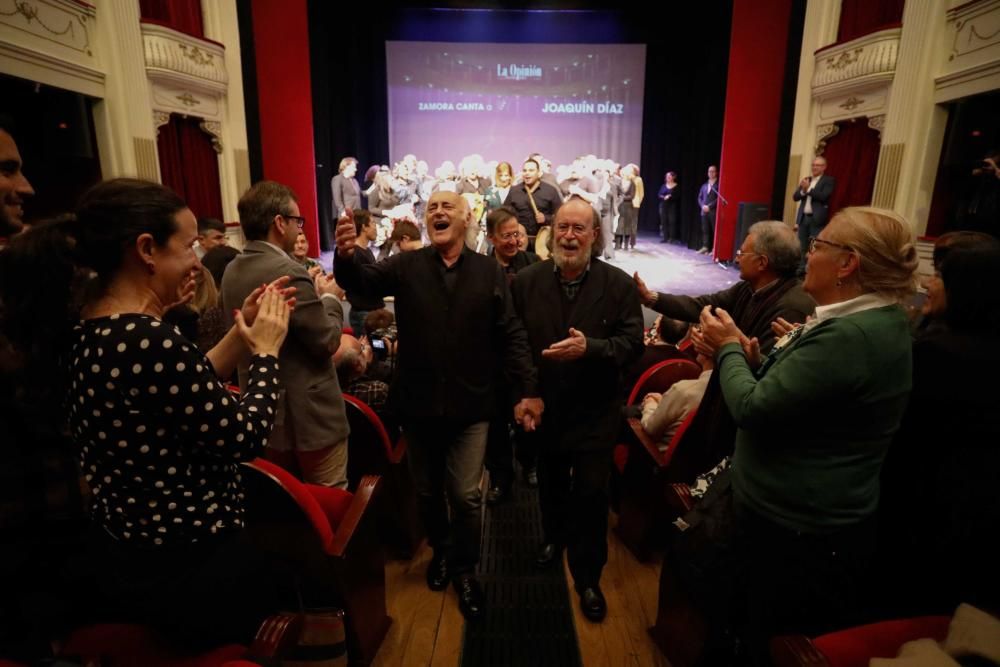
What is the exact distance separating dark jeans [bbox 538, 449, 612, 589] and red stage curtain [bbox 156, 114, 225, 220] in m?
6.52

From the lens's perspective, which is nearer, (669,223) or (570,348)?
(570,348)

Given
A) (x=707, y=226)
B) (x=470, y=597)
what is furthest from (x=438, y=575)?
(x=707, y=226)

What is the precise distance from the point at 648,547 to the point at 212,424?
206 cm

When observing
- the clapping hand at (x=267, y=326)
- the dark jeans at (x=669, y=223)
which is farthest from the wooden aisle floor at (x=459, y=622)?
the dark jeans at (x=669, y=223)

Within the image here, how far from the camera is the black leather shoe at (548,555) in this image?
2447 mm

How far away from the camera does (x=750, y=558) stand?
1.45 m

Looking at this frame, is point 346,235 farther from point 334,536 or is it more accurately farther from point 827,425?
point 827,425

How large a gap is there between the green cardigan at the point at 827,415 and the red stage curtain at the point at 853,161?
680 centimetres

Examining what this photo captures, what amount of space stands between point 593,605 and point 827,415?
126 cm

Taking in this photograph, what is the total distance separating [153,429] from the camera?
3.26ft

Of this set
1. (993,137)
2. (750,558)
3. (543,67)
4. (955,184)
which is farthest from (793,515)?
(543,67)

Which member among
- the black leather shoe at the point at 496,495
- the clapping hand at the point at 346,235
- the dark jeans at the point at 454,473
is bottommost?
the black leather shoe at the point at 496,495

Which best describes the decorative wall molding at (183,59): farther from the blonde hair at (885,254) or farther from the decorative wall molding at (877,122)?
the decorative wall molding at (877,122)

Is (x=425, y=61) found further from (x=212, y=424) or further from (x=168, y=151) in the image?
(x=212, y=424)
